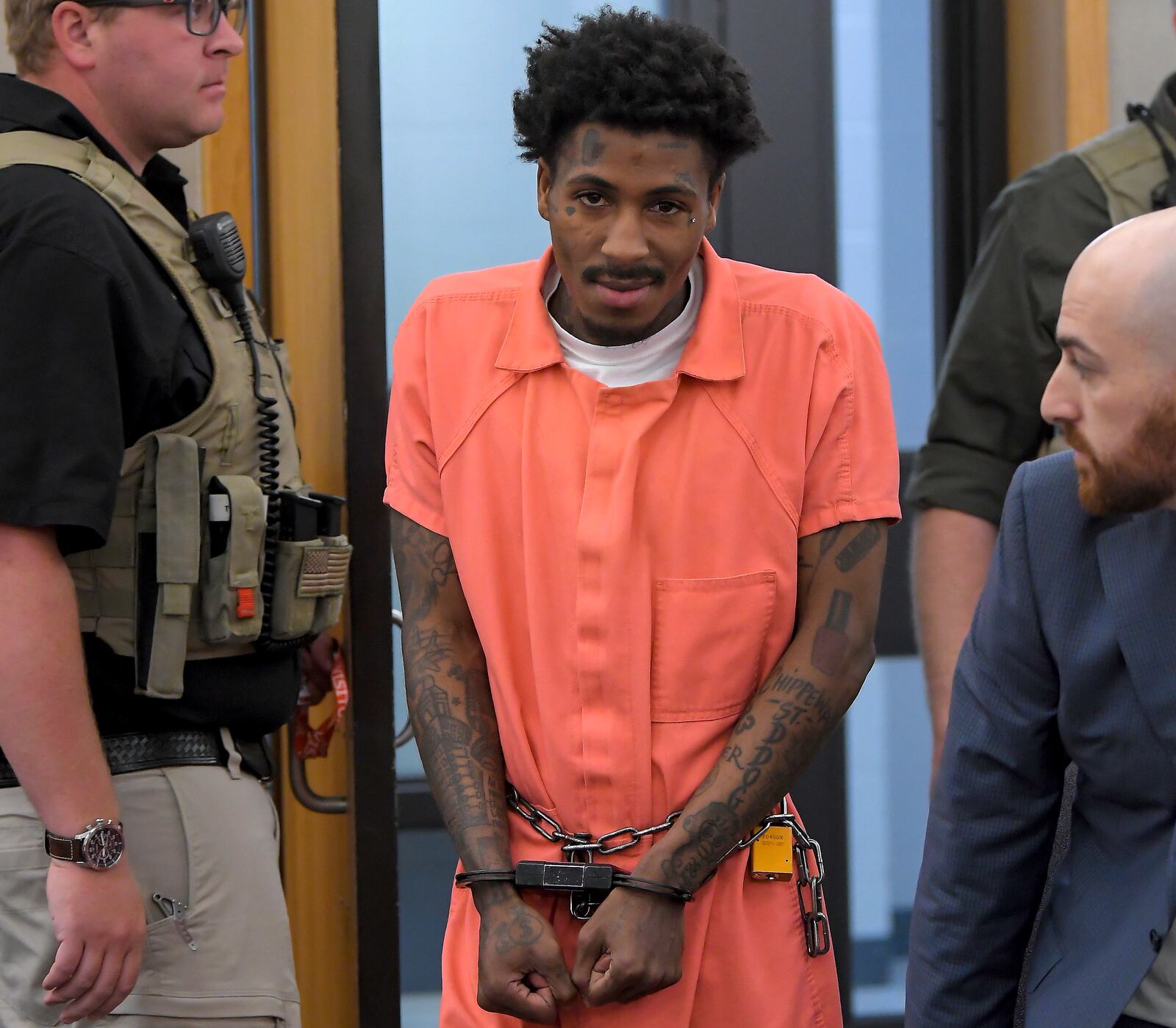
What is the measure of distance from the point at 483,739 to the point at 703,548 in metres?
0.38

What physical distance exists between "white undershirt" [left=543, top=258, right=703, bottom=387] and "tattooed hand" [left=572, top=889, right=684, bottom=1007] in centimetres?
67

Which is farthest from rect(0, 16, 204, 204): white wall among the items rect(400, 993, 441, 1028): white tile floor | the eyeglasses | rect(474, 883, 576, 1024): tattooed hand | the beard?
the beard

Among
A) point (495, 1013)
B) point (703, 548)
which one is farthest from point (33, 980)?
point (703, 548)

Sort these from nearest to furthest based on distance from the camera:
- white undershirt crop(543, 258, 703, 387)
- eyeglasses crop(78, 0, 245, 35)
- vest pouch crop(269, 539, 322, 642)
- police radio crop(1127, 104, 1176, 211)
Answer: white undershirt crop(543, 258, 703, 387)
eyeglasses crop(78, 0, 245, 35)
vest pouch crop(269, 539, 322, 642)
police radio crop(1127, 104, 1176, 211)

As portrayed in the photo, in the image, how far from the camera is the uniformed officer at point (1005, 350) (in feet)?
7.72

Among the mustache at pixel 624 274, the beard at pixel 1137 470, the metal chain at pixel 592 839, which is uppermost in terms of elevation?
the mustache at pixel 624 274

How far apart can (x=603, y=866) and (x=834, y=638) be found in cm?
41

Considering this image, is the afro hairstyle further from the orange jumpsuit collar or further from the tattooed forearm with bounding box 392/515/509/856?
the tattooed forearm with bounding box 392/515/509/856

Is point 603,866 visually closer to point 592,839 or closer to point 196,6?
point 592,839

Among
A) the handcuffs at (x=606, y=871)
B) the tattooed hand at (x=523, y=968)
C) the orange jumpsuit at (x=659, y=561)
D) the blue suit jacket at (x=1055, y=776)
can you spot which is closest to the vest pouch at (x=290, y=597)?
the orange jumpsuit at (x=659, y=561)

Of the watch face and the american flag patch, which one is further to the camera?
the american flag patch

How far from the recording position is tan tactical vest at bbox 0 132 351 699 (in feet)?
6.57

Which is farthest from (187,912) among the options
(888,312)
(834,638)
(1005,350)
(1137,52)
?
(1137,52)

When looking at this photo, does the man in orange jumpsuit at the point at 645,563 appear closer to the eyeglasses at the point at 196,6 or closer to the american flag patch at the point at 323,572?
the american flag patch at the point at 323,572
